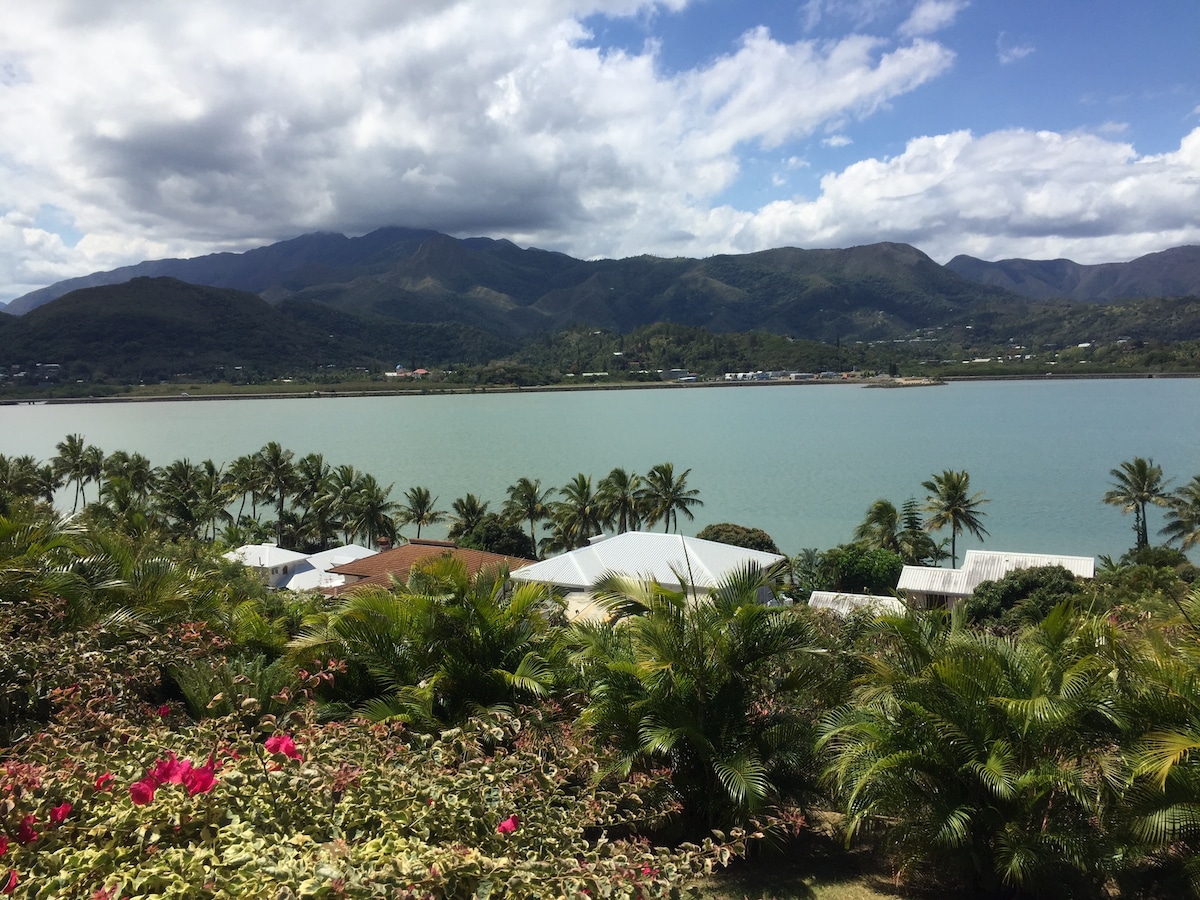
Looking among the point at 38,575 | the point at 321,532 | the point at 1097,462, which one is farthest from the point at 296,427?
the point at 38,575

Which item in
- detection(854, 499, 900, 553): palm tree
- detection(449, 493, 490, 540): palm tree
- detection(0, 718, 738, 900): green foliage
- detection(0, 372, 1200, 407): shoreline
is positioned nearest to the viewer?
detection(0, 718, 738, 900): green foliage

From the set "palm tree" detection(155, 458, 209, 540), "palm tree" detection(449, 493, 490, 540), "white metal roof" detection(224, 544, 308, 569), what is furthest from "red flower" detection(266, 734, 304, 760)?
"palm tree" detection(449, 493, 490, 540)

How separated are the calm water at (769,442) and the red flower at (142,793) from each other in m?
39.6

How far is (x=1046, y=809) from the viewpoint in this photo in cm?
561

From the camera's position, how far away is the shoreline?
140500 millimetres

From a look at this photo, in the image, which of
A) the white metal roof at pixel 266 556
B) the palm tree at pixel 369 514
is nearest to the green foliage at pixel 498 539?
the palm tree at pixel 369 514

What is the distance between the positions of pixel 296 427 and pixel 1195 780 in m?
106

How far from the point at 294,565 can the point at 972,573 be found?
22.7 meters

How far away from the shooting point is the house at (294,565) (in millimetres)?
26116

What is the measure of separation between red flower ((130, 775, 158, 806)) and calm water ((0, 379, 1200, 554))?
39561mm

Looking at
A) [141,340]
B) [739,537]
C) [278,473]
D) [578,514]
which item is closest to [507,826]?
[739,537]

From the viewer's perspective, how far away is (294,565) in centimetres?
2823

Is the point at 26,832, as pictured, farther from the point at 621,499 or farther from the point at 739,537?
the point at 621,499

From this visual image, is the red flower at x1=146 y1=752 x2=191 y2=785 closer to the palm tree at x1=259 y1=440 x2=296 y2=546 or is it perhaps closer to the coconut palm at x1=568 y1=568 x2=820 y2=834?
the coconut palm at x1=568 y1=568 x2=820 y2=834
